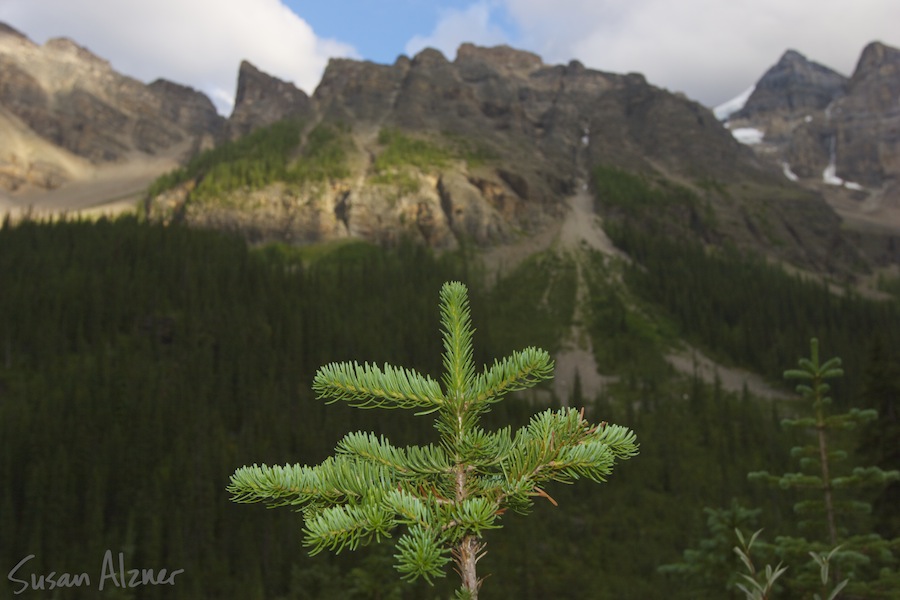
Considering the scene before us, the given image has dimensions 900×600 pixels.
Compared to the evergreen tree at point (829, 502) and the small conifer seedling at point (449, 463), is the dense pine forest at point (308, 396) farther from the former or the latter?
the small conifer seedling at point (449, 463)

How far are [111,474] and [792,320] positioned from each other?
148m

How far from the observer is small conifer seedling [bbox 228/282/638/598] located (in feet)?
8.29

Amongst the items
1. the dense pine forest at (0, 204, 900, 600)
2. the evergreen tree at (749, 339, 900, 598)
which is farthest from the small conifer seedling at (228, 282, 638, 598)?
the evergreen tree at (749, 339, 900, 598)

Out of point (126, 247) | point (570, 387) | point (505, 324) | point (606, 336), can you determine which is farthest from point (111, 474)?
point (606, 336)

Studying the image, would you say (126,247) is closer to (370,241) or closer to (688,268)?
(370,241)

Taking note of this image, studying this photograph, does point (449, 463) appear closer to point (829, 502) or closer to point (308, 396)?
point (829, 502)

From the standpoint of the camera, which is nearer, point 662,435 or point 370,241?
point 662,435

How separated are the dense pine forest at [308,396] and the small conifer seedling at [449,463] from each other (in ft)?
22.8

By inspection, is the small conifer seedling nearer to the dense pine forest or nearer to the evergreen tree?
the dense pine forest

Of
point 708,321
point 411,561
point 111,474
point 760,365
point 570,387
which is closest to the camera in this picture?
point 411,561

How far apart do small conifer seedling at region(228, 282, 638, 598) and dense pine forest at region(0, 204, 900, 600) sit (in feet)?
22.8

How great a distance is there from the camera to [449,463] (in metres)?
2.90

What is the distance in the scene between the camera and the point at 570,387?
124750 mm

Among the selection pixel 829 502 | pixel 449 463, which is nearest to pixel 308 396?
pixel 829 502
